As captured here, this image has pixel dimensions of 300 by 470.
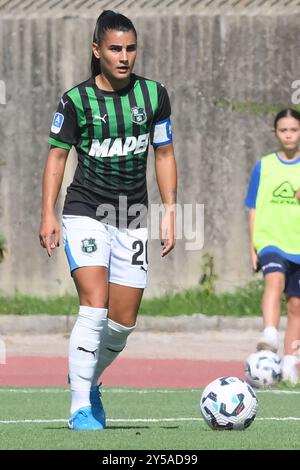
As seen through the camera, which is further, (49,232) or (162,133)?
(162,133)

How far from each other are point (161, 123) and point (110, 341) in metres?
1.26

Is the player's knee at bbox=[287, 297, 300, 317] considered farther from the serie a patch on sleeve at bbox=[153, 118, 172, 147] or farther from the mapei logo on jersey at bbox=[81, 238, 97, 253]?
the mapei logo on jersey at bbox=[81, 238, 97, 253]

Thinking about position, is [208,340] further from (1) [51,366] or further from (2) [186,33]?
(2) [186,33]

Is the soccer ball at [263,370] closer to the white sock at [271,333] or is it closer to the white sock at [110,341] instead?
the white sock at [271,333]

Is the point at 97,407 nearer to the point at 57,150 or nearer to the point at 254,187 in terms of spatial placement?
the point at 57,150

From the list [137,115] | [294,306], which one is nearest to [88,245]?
[137,115]

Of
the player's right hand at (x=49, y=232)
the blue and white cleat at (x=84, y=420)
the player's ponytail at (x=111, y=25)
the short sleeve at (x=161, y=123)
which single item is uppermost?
the player's ponytail at (x=111, y=25)

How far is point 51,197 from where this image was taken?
780 cm

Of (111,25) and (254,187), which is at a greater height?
(111,25)

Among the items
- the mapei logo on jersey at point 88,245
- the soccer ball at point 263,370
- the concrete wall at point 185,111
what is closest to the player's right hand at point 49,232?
the mapei logo on jersey at point 88,245

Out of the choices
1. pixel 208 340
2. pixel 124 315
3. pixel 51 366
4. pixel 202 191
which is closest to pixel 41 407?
pixel 124 315

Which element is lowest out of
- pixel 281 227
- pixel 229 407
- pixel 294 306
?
pixel 294 306

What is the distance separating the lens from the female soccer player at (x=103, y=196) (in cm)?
768

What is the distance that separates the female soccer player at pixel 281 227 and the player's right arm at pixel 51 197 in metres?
3.40
